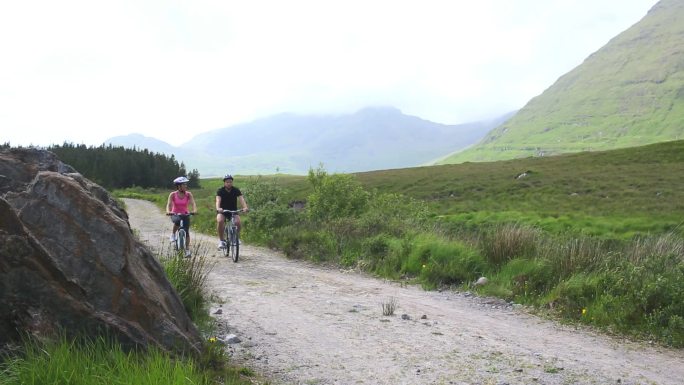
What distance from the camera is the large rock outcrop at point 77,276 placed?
4461 millimetres

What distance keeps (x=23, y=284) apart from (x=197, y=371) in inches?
69.9

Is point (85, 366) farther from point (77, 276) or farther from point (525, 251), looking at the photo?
point (525, 251)

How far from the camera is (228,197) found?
17328 mm

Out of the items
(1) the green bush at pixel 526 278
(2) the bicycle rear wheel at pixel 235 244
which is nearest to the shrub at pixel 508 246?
(1) the green bush at pixel 526 278

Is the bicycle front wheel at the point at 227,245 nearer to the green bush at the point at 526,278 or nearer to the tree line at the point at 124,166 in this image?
the green bush at the point at 526,278

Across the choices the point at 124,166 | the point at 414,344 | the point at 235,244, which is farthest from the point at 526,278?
the point at 124,166

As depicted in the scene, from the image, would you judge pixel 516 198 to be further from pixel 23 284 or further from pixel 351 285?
pixel 23 284

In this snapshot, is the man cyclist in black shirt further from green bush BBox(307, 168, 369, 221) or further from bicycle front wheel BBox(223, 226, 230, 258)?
green bush BBox(307, 168, 369, 221)

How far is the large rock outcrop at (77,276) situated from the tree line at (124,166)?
351 ft

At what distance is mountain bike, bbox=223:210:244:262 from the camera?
53.7 feet

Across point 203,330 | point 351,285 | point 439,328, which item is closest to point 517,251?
point 351,285

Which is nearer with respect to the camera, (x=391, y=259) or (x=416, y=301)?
(x=416, y=301)

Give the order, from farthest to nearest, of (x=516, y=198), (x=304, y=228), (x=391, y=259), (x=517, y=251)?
(x=516, y=198)
(x=304, y=228)
(x=391, y=259)
(x=517, y=251)

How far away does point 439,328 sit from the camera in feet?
27.8
